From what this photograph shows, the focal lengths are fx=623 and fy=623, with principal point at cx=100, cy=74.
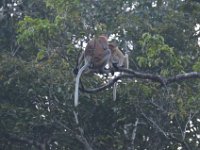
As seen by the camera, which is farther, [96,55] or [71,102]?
[71,102]

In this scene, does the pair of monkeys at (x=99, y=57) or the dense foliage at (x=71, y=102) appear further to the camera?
the dense foliage at (x=71, y=102)

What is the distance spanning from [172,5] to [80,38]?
2.44 m

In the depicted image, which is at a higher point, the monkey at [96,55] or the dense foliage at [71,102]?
the monkey at [96,55]

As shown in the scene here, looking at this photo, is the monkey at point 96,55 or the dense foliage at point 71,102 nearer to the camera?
the monkey at point 96,55

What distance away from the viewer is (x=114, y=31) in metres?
9.98

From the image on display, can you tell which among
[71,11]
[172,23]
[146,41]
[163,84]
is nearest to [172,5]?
[172,23]

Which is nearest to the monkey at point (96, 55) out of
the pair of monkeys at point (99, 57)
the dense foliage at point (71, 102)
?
the pair of monkeys at point (99, 57)

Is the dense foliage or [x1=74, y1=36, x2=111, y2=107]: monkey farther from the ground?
[x1=74, y1=36, x2=111, y2=107]: monkey

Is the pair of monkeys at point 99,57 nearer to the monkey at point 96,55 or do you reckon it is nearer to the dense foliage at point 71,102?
the monkey at point 96,55

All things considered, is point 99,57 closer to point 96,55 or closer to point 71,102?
point 96,55

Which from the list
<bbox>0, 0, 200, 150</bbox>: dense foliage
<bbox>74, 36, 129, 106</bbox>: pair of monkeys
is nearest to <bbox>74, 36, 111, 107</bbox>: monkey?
<bbox>74, 36, 129, 106</bbox>: pair of monkeys

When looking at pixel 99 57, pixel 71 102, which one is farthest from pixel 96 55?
pixel 71 102

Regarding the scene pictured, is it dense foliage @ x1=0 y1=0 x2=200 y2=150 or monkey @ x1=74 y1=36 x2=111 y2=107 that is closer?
monkey @ x1=74 y1=36 x2=111 y2=107

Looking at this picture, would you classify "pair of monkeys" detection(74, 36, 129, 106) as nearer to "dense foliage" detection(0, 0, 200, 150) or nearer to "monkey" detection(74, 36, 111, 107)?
"monkey" detection(74, 36, 111, 107)
